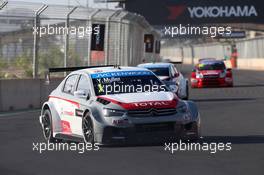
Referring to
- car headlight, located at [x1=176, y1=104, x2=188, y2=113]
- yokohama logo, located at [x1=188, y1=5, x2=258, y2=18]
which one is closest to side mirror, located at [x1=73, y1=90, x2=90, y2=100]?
car headlight, located at [x1=176, y1=104, x2=188, y2=113]

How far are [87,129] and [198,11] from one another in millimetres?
57878

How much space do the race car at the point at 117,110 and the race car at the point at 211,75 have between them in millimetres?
23418

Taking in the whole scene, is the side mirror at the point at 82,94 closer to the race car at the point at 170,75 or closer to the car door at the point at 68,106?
the car door at the point at 68,106

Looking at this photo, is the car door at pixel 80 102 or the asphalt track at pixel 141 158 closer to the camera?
the asphalt track at pixel 141 158

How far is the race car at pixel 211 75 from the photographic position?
37.7 metres

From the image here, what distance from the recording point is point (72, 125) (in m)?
13.7

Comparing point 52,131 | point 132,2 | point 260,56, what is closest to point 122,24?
point 52,131

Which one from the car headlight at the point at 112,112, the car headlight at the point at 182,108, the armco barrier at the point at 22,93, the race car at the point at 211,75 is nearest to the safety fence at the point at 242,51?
the race car at the point at 211,75

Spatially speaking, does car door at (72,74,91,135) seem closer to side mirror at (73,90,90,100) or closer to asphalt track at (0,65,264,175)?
side mirror at (73,90,90,100)

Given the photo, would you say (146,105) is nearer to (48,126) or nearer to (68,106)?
(68,106)

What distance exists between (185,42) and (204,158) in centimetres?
16759

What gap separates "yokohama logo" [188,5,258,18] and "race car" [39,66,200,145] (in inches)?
2205

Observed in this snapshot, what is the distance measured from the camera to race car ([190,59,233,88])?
3769cm

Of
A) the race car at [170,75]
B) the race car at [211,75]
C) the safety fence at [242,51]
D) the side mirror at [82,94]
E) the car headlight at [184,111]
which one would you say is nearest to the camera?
the car headlight at [184,111]
